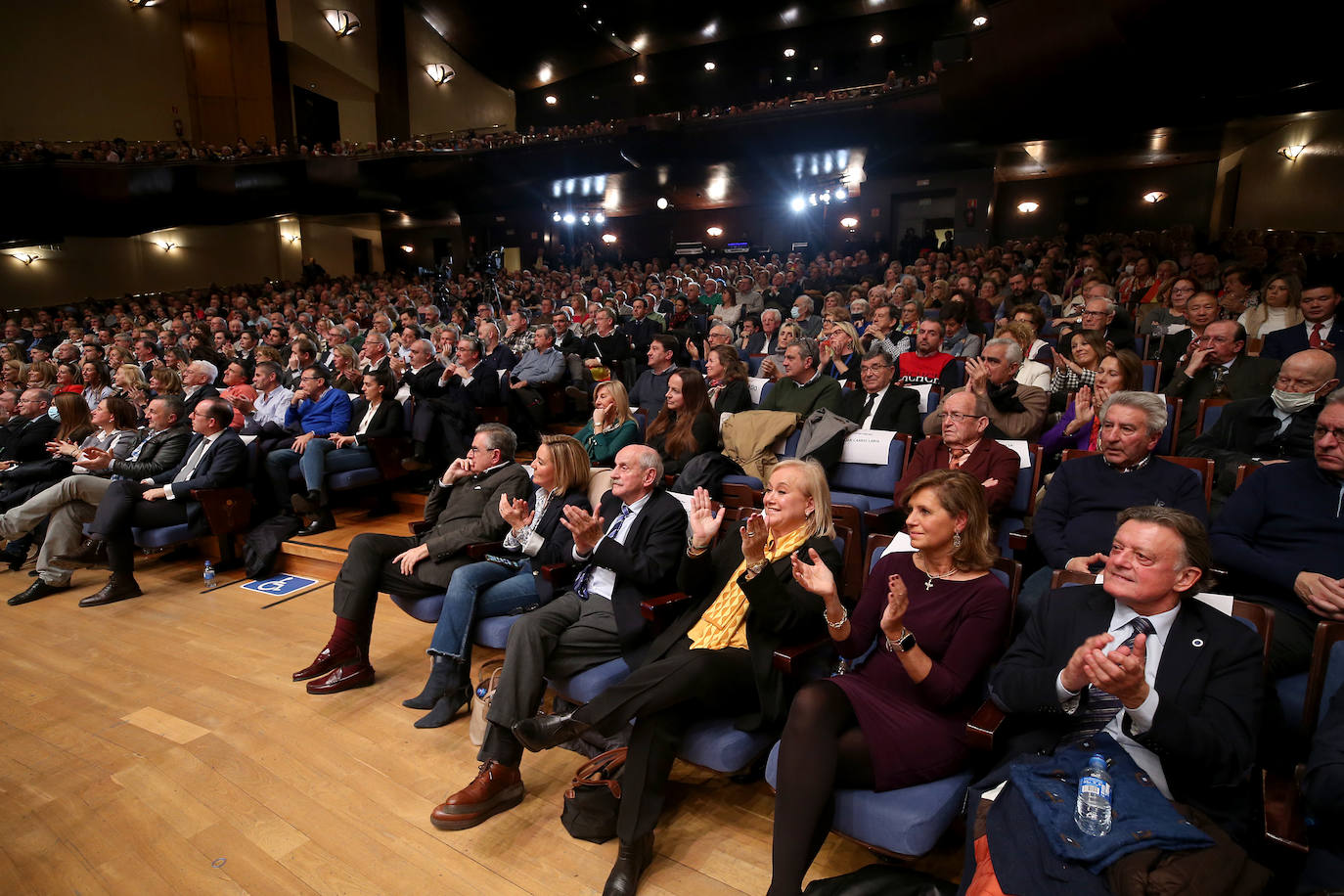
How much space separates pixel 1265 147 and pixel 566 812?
39.9ft

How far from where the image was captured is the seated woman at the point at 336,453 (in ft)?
13.5

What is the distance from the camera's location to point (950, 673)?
160 centimetres

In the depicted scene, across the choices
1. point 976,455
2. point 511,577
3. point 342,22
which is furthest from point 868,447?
point 342,22

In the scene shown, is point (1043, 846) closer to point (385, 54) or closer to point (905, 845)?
point (905, 845)

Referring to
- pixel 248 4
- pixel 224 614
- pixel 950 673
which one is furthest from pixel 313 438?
pixel 248 4

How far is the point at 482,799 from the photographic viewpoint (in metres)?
1.97

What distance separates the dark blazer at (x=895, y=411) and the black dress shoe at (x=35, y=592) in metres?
4.16

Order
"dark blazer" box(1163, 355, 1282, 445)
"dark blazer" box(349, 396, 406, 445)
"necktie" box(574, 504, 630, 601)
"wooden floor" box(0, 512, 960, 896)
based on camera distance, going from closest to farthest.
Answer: "wooden floor" box(0, 512, 960, 896), "necktie" box(574, 504, 630, 601), "dark blazer" box(1163, 355, 1282, 445), "dark blazer" box(349, 396, 406, 445)

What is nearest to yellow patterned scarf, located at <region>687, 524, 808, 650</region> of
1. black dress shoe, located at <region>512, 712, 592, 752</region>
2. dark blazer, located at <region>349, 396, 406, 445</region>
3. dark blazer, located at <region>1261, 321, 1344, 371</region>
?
black dress shoe, located at <region>512, 712, 592, 752</region>

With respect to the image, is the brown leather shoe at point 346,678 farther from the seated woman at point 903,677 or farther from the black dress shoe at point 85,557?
the black dress shoe at point 85,557

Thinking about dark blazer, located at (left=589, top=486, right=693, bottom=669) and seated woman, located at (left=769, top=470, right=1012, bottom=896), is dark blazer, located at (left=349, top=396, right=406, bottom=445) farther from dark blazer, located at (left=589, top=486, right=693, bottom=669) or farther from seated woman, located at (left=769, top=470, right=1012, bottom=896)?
seated woman, located at (left=769, top=470, right=1012, bottom=896)

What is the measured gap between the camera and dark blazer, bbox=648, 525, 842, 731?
176 centimetres

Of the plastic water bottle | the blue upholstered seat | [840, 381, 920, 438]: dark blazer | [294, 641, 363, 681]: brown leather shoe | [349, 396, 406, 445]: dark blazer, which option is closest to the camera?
the plastic water bottle

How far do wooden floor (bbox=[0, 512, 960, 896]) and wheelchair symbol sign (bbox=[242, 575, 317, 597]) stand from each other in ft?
1.79
